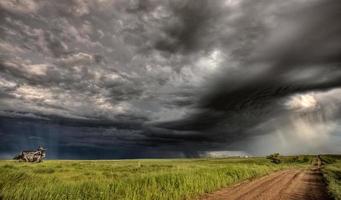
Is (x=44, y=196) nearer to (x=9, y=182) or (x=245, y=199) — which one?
(x=9, y=182)

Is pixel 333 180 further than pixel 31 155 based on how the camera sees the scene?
No

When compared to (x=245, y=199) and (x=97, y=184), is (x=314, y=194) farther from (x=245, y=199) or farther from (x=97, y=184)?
(x=97, y=184)

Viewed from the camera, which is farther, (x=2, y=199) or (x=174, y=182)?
(x=174, y=182)

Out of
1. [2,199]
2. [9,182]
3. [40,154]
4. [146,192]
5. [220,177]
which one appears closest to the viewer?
[2,199]

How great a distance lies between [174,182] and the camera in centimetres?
1841

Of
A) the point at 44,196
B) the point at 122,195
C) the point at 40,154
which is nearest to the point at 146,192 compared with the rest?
the point at 122,195

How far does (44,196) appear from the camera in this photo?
36.2 feet

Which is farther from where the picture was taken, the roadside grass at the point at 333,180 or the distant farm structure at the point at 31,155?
the distant farm structure at the point at 31,155

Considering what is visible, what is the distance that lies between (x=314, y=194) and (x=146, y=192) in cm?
1254

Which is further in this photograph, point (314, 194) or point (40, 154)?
point (40, 154)

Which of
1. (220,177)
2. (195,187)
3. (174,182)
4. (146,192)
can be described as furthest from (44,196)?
(220,177)

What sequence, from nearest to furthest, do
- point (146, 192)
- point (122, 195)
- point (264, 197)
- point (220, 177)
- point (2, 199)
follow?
1. point (2, 199)
2. point (122, 195)
3. point (146, 192)
4. point (264, 197)
5. point (220, 177)

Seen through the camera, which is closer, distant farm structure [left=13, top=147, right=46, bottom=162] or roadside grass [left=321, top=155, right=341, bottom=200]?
roadside grass [left=321, top=155, right=341, bottom=200]

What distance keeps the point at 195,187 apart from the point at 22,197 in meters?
11.9
